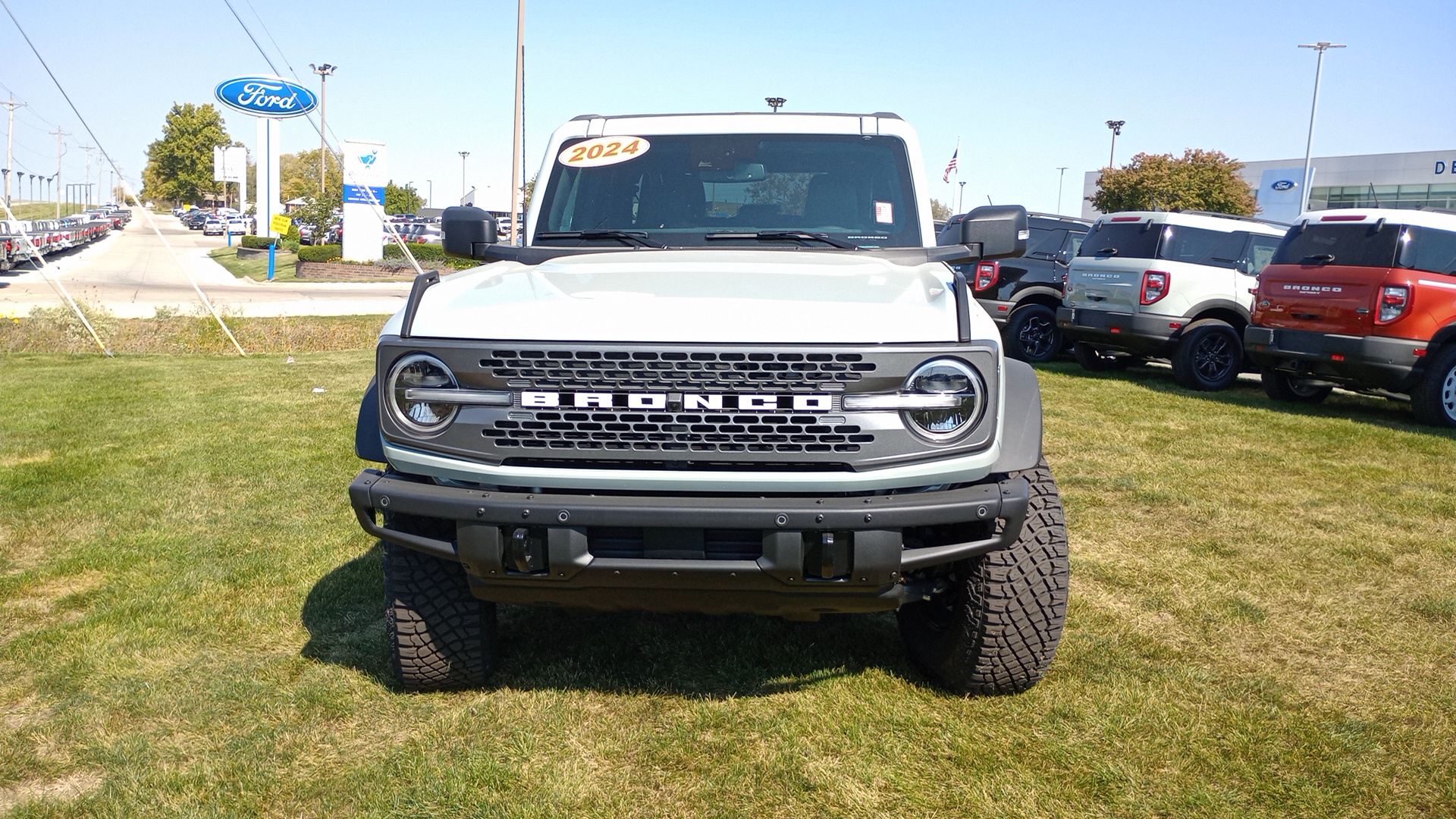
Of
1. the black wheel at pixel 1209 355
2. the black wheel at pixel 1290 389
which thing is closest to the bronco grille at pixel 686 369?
the black wheel at pixel 1290 389

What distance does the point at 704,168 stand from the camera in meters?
4.52

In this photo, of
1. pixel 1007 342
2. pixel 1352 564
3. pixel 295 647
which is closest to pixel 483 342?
pixel 295 647

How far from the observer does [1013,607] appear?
339 centimetres

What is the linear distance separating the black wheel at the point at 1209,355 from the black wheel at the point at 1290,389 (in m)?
0.58

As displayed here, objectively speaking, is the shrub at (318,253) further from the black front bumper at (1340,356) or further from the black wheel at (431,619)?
the black wheel at (431,619)

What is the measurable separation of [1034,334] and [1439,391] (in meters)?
5.55

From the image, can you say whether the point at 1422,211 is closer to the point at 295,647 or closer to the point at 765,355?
the point at 765,355

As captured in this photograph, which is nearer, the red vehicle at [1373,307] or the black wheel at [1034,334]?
the red vehicle at [1373,307]

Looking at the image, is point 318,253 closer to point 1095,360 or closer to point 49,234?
point 49,234

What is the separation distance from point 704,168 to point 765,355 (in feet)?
6.03

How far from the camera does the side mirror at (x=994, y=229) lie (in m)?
4.23

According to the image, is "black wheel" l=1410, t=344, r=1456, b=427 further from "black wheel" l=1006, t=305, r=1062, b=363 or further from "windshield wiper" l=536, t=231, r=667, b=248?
"windshield wiper" l=536, t=231, r=667, b=248

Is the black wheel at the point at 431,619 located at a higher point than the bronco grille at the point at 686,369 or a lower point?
lower

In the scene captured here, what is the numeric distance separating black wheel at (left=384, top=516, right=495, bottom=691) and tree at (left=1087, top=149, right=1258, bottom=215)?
4393 cm
